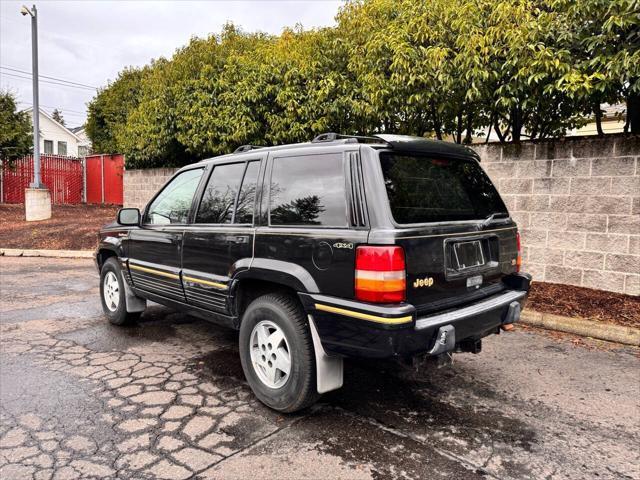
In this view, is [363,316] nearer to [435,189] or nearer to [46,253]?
[435,189]

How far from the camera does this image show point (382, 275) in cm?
271

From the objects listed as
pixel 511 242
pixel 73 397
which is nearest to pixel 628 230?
pixel 511 242

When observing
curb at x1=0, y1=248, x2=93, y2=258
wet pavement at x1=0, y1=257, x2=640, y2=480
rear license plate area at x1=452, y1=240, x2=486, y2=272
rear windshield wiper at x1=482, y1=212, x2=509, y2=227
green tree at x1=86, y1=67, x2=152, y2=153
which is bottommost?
wet pavement at x1=0, y1=257, x2=640, y2=480

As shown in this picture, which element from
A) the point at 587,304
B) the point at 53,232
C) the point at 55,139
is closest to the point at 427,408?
the point at 587,304

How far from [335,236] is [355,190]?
0.32 metres

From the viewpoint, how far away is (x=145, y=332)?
5.23 meters

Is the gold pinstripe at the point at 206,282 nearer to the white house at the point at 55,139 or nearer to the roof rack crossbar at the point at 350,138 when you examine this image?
the roof rack crossbar at the point at 350,138

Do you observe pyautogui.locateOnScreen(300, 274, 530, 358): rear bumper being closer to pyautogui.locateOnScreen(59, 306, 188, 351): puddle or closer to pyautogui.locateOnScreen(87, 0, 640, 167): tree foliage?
pyautogui.locateOnScreen(59, 306, 188, 351): puddle

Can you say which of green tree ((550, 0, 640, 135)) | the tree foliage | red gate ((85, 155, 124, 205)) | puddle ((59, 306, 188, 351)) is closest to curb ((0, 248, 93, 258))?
the tree foliage

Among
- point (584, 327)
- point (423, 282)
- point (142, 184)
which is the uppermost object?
point (142, 184)

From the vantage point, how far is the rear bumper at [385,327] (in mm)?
2693

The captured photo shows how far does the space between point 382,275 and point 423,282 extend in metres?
0.33

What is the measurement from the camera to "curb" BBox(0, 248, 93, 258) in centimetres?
1076

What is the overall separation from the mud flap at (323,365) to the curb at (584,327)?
3.51 metres
